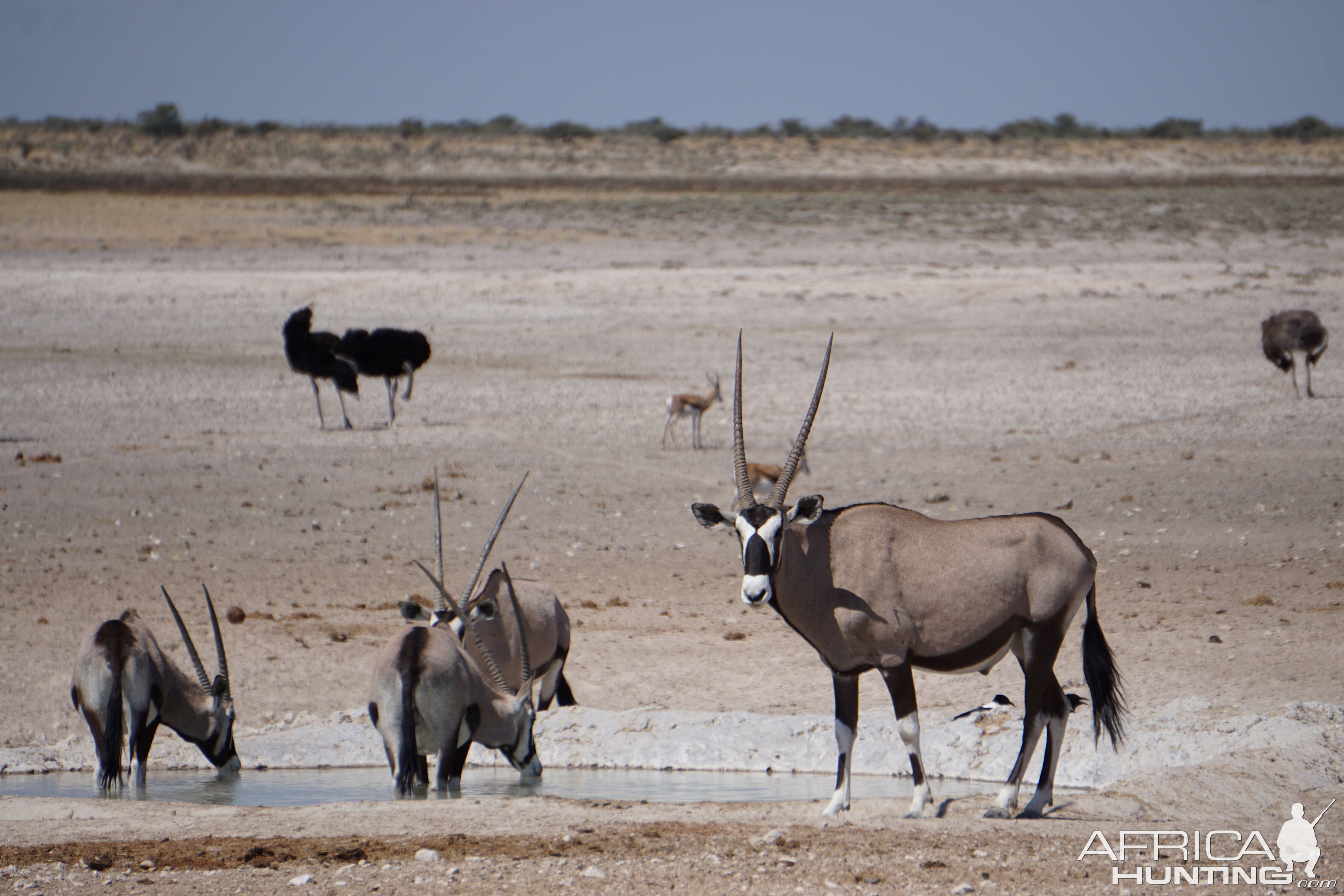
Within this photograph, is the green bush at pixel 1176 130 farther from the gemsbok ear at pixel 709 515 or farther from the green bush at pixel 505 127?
the gemsbok ear at pixel 709 515

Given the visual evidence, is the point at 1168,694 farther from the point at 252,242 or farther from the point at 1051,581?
the point at 252,242

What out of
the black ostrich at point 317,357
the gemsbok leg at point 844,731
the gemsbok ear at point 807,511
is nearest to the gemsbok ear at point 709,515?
the gemsbok ear at point 807,511

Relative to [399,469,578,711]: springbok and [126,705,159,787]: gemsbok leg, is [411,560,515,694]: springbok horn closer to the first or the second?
[399,469,578,711]: springbok

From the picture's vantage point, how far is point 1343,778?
6934 millimetres

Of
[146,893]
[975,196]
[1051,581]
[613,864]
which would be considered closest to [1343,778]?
[1051,581]

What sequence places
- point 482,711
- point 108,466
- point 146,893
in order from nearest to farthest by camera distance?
point 146,893, point 482,711, point 108,466

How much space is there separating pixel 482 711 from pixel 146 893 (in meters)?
2.74

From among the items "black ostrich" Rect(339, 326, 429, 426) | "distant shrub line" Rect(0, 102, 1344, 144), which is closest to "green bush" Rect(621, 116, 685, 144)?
"distant shrub line" Rect(0, 102, 1344, 144)

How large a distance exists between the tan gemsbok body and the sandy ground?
1.19ft

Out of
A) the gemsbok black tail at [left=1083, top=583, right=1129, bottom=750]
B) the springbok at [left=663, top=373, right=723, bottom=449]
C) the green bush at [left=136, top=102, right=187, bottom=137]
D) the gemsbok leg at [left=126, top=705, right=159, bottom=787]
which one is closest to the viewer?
the gemsbok black tail at [left=1083, top=583, right=1129, bottom=750]

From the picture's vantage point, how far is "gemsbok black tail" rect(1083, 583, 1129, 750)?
677 cm

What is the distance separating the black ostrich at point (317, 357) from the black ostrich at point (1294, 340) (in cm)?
1181

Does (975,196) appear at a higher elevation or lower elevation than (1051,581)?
higher

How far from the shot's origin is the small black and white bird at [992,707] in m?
8.46
